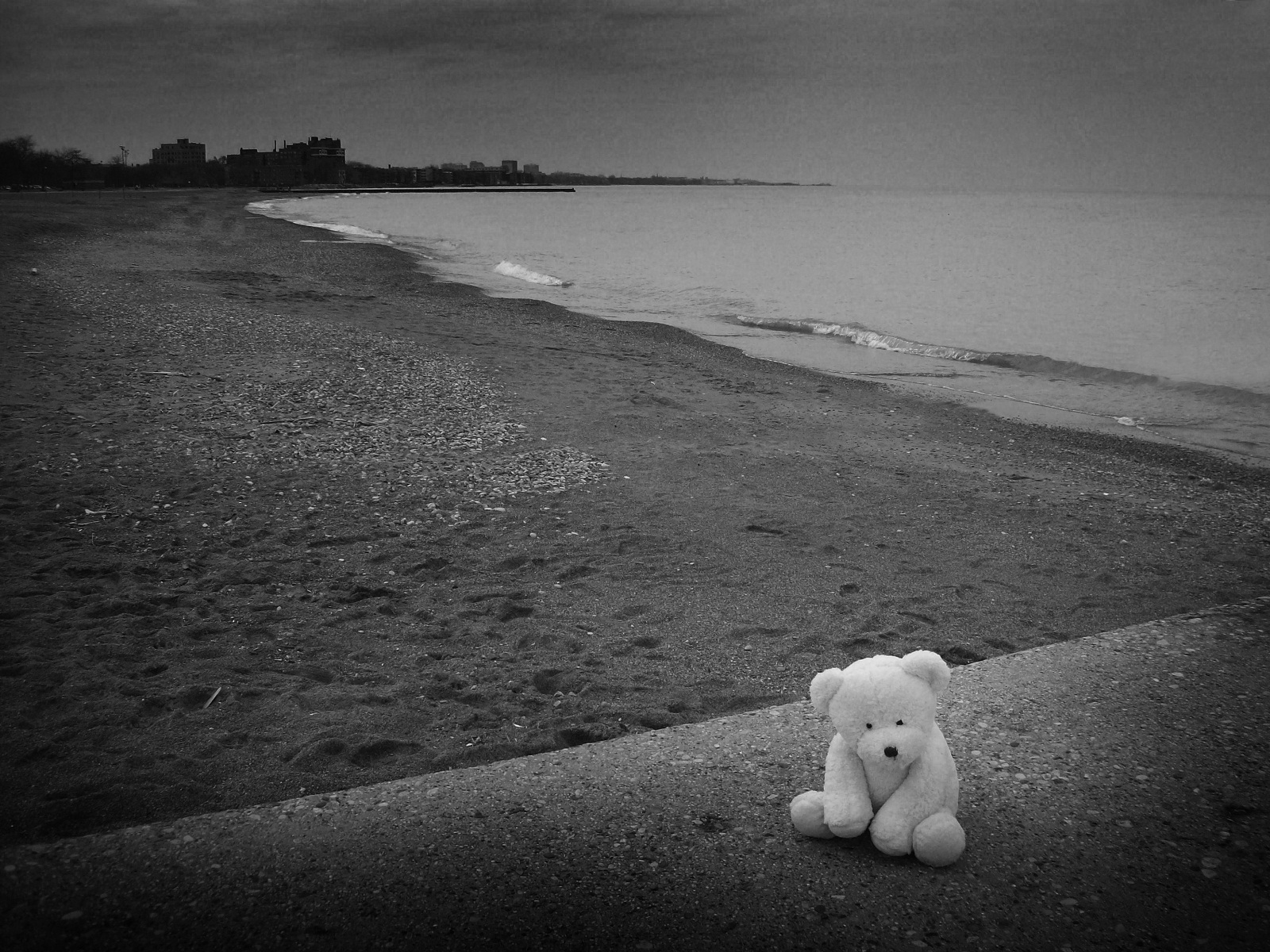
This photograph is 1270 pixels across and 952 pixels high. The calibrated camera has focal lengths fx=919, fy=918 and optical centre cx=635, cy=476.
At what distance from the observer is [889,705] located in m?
3.09

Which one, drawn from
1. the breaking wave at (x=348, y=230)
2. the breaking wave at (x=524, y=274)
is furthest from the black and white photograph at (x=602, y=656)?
the breaking wave at (x=348, y=230)

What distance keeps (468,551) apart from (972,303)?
22.6 metres

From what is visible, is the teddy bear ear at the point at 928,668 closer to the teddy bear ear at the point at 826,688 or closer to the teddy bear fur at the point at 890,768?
the teddy bear fur at the point at 890,768

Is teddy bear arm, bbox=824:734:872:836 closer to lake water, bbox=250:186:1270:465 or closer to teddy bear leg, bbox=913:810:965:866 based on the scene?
teddy bear leg, bbox=913:810:965:866

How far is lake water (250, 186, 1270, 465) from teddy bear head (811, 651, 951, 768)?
9.57m

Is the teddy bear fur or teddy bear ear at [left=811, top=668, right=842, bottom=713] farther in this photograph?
teddy bear ear at [left=811, top=668, right=842, bottom=713]

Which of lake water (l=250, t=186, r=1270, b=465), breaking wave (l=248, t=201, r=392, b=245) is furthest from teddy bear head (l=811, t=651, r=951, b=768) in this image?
breaking wave (l=248, t=201, r=392, b=245)

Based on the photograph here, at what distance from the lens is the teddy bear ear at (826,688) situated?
125 inches

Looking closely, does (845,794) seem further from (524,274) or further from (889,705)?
(524,274)

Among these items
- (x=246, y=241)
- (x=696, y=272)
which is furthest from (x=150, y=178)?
(x=696, y=272)

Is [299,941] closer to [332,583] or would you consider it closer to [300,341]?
[332,583]

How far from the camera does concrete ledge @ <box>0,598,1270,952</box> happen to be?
2.77m

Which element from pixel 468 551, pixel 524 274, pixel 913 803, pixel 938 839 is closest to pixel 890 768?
pixel 913 803

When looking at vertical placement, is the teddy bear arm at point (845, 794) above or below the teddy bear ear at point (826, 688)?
below
